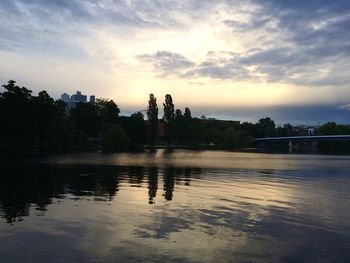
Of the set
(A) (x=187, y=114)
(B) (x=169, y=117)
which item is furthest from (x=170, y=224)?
(A) (x=187, y=114)

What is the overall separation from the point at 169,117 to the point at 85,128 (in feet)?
99.3

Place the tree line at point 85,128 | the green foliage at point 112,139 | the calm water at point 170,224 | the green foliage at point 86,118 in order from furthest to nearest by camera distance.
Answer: the green foliage at point 86,118 < the green foliage at point 112,139 < the tree line at point 85,128 < the calm water at point 170,224

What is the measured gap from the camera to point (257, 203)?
25391 mm

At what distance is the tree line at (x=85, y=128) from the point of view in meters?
89.6

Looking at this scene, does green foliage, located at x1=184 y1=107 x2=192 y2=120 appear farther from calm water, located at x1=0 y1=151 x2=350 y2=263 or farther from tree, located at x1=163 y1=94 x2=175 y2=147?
calm water, located at x1=0 y1=151 x2=350 y2=263

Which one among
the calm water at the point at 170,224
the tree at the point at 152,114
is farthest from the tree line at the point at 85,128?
the calm water at the point at 170,224

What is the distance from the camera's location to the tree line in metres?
89.6

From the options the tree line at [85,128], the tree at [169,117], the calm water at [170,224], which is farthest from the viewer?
the tree at [169,117]

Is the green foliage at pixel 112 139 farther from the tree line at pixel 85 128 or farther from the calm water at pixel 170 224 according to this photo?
the calm water at pixel 170 224

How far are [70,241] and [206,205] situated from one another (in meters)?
10.2

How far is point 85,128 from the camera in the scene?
5418 inches

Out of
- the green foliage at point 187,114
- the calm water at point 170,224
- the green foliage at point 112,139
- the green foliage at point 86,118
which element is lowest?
the calm water at point 170,224

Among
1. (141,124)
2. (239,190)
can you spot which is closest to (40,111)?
(141,124)

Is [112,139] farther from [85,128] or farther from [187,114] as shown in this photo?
[187,114]
